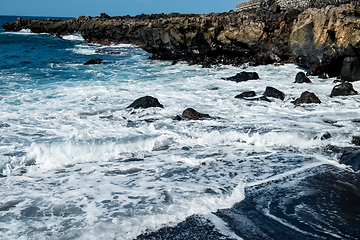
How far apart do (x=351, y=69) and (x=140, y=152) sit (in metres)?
9.11

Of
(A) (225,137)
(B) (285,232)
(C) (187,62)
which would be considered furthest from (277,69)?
Answer: (B) (285,232)

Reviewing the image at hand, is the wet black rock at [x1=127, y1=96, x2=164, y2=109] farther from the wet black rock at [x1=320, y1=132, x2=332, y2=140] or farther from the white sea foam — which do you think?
the white sea foam

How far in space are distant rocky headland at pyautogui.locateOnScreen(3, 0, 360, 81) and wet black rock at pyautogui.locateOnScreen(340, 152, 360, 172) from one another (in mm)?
7174

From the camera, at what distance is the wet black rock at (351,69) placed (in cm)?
1053

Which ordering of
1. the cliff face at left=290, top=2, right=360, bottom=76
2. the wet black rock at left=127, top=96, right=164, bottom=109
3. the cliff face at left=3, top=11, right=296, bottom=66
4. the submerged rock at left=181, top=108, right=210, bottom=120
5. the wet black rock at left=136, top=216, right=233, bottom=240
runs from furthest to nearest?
the cliff face at left=3, top=11, right=296, bottom=66 → the cliff face at left=290, top=2, right=360, bottom=76 → the wet black rock at left=127, top=96, right=164, bottom=109 → the submerged rock at left=181, top=108, right=210, bottom=120 → the wet black rock at left=136, top=216, right=233, bottom=240

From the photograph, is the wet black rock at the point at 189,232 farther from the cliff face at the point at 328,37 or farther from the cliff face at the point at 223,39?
the cliff face at the point at 223,39

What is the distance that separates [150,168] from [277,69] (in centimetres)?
1146

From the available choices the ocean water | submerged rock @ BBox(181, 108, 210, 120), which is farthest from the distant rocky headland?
submerged rock @ BBox(181, 108, 210, 120)

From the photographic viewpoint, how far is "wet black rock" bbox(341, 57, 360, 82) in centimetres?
1053

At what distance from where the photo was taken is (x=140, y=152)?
570cm

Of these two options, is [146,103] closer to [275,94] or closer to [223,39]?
[275,94]

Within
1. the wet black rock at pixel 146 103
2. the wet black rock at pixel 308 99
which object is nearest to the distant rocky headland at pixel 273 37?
the wet black rock at pixel 308 99

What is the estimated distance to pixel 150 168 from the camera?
4.88 m

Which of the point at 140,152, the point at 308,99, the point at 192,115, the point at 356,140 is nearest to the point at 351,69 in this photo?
the point at 308,99
